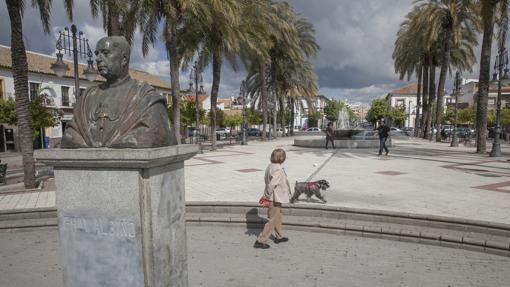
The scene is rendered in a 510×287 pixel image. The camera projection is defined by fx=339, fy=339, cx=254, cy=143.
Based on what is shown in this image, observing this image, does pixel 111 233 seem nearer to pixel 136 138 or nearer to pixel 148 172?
pixel 148 172

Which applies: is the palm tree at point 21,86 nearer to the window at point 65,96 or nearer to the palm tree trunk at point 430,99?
the window at point 65,96

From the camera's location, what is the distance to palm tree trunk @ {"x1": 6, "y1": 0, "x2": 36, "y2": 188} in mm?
9422

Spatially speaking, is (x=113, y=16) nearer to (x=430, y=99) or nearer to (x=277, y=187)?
(x=277, y=187)

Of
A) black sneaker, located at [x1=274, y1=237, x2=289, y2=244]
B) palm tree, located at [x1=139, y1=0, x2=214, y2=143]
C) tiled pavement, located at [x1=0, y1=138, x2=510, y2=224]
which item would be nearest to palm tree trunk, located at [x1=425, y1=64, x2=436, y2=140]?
tiled pavement, located at [x1=0, y1=138, x2=510, y2=224]

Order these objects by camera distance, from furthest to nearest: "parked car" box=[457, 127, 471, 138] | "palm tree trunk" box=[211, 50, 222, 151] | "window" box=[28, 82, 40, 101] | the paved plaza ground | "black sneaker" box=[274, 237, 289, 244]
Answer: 1. "window" box=[28, 82, 40, 101]
2. "parked car" box=[457, 127, 471, 138]
3. "palm tree trunk" box=[211, 50, 222, 151]
4. "black sneaker" box=[274, 237, 289, 244]
5. the paved plaza ground

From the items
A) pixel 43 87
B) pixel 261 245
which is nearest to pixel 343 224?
pixel 261 245

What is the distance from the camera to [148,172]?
101 inches

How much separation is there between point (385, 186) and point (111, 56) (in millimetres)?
8054

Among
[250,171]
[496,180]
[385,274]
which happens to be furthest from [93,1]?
[496,180]

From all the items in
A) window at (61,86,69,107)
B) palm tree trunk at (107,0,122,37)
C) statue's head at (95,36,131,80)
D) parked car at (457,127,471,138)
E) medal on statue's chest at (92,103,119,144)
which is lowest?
parked car at (457,127,471,138)

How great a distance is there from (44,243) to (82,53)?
10.2 metres

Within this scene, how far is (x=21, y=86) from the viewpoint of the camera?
9570 mm

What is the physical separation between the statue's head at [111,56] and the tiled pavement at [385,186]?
5239mm

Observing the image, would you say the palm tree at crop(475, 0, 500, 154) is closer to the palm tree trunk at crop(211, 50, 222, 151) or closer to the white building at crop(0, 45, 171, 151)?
the palm tree trunk at crop(211, 50, 222, 151)
